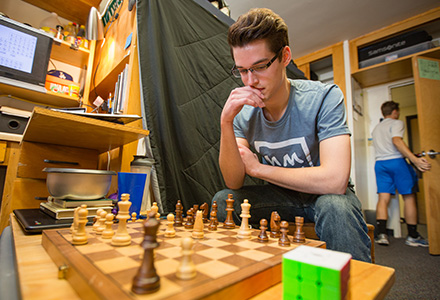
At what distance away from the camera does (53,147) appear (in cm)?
154

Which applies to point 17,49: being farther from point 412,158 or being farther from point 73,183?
point 412,158

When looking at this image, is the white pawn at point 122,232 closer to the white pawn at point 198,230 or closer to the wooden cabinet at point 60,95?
the white pawn at point 198,230

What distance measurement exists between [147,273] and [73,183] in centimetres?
86

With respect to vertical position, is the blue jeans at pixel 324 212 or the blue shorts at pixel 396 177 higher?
the blue shorts at pixel 396 177

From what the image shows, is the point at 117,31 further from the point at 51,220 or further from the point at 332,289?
the point at 332,289

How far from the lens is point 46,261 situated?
54cm

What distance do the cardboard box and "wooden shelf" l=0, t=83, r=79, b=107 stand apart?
8 cm

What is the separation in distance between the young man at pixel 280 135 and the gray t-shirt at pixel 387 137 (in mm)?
2543

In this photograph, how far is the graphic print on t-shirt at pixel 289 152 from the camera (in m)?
1.20

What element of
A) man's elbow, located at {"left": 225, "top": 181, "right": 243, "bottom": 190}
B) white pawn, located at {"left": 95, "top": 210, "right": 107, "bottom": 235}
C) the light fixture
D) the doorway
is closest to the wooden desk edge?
white pawn, located at {"left": 95, "top": 210, "right": 107, "bottom": 235}

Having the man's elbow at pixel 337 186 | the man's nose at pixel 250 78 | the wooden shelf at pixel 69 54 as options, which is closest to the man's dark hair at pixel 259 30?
the man's nose at pixel 250 78

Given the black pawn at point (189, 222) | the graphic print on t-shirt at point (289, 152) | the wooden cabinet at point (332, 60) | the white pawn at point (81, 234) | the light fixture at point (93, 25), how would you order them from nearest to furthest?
the white pawn at point (81, 234), the black pawn at point (189, 222), the graphic print on t-shirt at point (289, 152), the light fixture at point (93, 25), the wooden cabinet at point (332, 60)

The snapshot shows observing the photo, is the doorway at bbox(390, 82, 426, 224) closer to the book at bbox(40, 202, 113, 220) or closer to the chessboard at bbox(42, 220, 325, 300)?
the chessboard at bbox(42, 220, 325, 300)

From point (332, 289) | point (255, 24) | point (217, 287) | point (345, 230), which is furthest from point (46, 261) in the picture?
point (255, 24)
